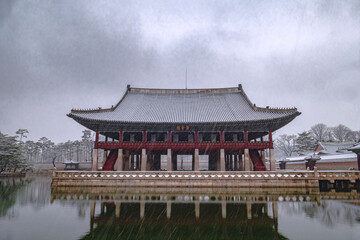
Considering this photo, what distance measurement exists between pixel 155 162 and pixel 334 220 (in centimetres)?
2928

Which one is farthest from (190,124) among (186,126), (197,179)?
(197,179)

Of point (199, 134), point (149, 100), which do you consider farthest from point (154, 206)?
point (149, 100)

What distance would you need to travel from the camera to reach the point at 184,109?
1215 inches

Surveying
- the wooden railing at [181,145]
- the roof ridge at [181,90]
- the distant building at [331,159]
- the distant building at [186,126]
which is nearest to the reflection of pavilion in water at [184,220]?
the distant building at [186,126]

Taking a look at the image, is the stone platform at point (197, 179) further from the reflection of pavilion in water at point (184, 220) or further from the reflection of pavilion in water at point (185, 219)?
the reflection of pavilion in water at point (184, 220)

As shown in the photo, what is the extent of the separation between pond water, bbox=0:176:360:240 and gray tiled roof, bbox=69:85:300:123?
11.9 m

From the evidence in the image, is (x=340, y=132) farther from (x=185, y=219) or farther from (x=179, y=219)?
(x=179, y=219)

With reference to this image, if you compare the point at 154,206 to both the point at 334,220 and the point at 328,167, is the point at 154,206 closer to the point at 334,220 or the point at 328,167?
the point at 334,220

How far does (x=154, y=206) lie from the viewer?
14.1 metres

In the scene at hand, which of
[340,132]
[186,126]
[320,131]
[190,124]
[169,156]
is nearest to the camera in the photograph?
[169,156]

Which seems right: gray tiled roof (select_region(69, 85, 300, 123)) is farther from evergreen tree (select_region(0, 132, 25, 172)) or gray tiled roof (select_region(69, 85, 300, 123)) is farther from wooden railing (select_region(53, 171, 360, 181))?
evergreen tree (select_region(0, 132, 25, 172))

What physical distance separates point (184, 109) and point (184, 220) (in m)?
21.1

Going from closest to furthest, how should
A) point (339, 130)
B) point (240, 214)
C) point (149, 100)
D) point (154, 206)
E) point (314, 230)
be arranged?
point (314, 230), point (240, 214), point (154, 206), point (149, 100), point (339, 130)

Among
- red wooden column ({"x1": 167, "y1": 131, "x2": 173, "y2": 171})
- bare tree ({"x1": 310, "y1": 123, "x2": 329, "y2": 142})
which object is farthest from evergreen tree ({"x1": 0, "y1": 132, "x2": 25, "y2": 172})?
bare tree ({"x1": 310, "y1": 123, "x2": 329, "y2": 142})
